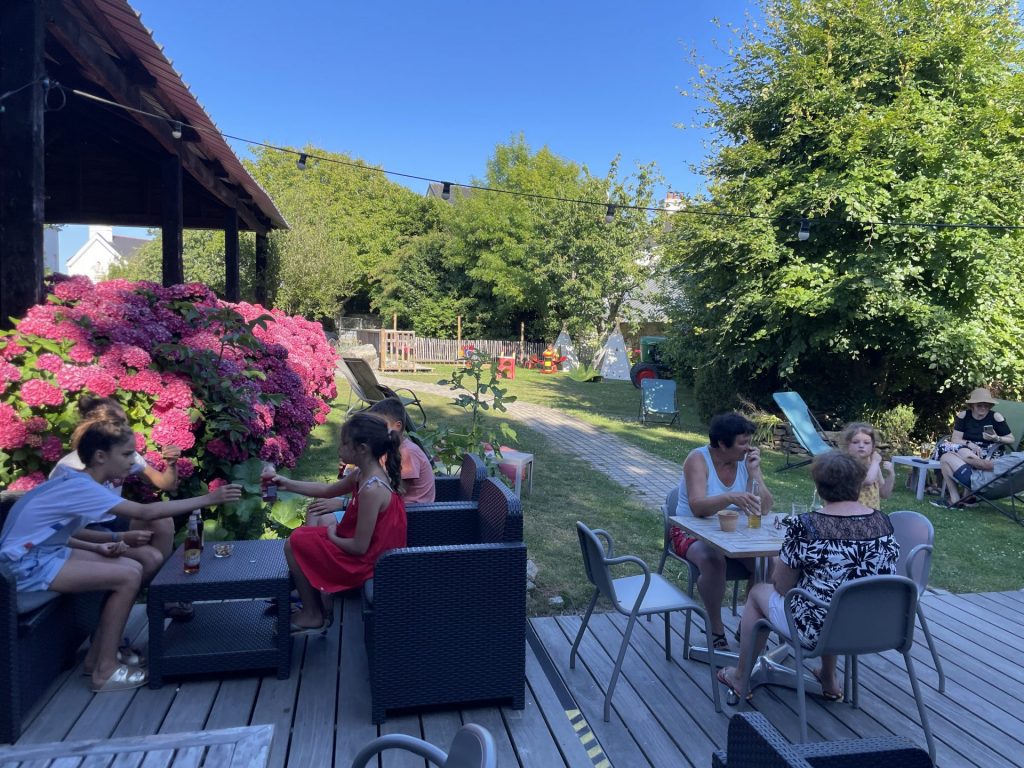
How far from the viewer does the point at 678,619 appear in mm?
3691

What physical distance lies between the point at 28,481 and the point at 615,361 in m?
20.8

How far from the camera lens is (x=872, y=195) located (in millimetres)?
9172

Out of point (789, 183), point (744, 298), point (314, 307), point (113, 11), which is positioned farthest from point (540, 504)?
point (314, 307)

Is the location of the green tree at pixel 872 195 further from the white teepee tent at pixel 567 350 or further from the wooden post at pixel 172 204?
the white teepee tent at pixel 567 350

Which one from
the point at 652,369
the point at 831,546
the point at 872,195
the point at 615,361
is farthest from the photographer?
the point at 615,361

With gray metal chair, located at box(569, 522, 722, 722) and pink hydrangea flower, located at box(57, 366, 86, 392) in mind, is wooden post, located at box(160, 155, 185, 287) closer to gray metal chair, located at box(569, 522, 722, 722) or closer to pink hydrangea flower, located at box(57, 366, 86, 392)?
pink hydrangea flower, located at box(57, 366, 86, 392)

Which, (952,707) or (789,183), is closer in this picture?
(952,707)

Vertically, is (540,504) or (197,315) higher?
(197,315)

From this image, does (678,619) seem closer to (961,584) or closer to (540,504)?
(961,584)

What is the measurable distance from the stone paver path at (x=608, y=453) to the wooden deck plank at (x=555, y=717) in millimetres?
3029

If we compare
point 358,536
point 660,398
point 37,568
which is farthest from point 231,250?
point 358,536

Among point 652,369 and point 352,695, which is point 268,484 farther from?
point 652,369

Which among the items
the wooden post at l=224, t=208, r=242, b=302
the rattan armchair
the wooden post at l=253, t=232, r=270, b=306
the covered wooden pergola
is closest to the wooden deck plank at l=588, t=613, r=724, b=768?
the rattan armchair

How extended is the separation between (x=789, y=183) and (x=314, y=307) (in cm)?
1961
